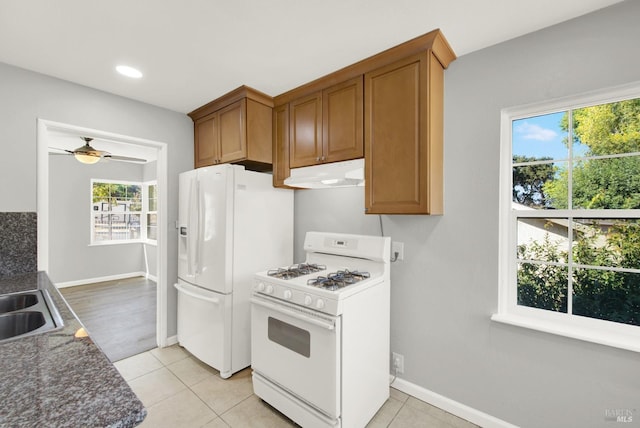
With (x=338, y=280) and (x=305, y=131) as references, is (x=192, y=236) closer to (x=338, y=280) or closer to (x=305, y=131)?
(x=305, y=131)

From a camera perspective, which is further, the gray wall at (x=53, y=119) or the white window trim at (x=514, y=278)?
the gray wall at (x=53, y=119)

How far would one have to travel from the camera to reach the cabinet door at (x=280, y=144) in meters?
Result: 2.58

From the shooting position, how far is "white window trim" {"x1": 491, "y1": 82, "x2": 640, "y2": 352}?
4.96 ft

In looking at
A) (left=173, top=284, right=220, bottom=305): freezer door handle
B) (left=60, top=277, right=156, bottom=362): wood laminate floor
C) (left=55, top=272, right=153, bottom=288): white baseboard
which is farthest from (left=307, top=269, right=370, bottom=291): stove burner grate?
(left=55, top=272, right=153, bottom=288): white baseboard

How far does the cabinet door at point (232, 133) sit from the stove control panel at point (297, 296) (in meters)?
1.17

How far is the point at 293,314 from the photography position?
1773mm

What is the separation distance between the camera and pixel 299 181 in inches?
82.7

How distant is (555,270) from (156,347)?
3.42 meters

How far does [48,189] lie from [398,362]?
3.60 m

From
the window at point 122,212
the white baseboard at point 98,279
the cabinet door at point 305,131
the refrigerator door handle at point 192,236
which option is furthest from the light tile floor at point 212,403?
the window at point 122,212

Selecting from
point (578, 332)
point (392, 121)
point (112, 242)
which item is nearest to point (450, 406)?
point (578, 332)

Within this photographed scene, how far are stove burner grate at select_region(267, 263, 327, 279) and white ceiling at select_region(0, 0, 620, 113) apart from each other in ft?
4.93

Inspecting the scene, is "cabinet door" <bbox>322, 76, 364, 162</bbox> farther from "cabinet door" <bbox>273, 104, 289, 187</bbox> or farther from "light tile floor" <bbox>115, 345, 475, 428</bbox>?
"light tile floor" <bbox>115, 345, 475, 428</bbox>

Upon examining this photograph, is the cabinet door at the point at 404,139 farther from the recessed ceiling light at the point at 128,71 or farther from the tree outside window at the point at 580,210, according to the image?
the recessed ceiling light at the point at 128,71
